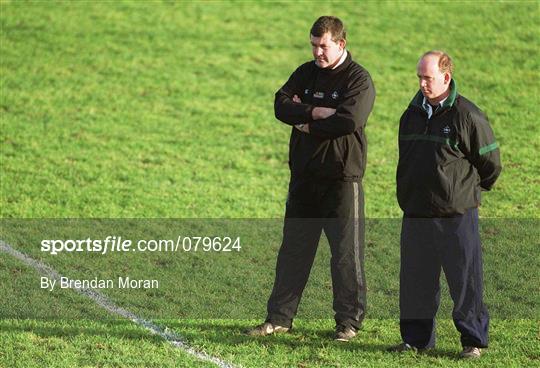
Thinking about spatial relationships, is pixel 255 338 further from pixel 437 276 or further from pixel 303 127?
pixel 303 127

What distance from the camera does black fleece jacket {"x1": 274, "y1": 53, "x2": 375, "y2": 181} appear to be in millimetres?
9320

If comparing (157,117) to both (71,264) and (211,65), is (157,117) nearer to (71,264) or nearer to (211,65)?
(211,65)

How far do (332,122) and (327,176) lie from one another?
Answer: 0.49m

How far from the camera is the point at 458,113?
29.0 ft

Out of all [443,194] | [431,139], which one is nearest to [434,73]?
[431,139]

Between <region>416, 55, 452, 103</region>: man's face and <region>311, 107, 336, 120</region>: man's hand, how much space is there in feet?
2.79

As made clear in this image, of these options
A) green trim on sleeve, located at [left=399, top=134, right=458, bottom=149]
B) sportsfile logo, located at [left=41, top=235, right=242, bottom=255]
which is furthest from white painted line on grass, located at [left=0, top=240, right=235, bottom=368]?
green trim on sleeve, located at [left=399, top=134, right=458, bottom=149]

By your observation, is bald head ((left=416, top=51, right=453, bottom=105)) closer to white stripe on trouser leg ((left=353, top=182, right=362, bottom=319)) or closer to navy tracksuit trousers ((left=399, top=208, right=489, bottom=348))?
navy tracksuit trousers ((left=399, top=208, right=489, bottom=348))

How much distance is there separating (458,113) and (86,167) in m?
7.80

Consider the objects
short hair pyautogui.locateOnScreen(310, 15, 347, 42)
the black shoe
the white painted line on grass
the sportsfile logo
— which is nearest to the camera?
short hair pyautogui.locateOnScreen(310, 15, 347, 42)

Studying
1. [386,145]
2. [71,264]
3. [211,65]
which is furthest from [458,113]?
[211,65]

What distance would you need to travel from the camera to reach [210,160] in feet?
52.6

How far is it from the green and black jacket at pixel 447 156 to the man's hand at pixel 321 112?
669 mm

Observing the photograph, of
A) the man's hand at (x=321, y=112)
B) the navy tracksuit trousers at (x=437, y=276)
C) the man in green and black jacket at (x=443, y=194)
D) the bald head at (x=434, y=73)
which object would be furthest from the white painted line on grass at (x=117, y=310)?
the bald head at (x=434, y=73)
